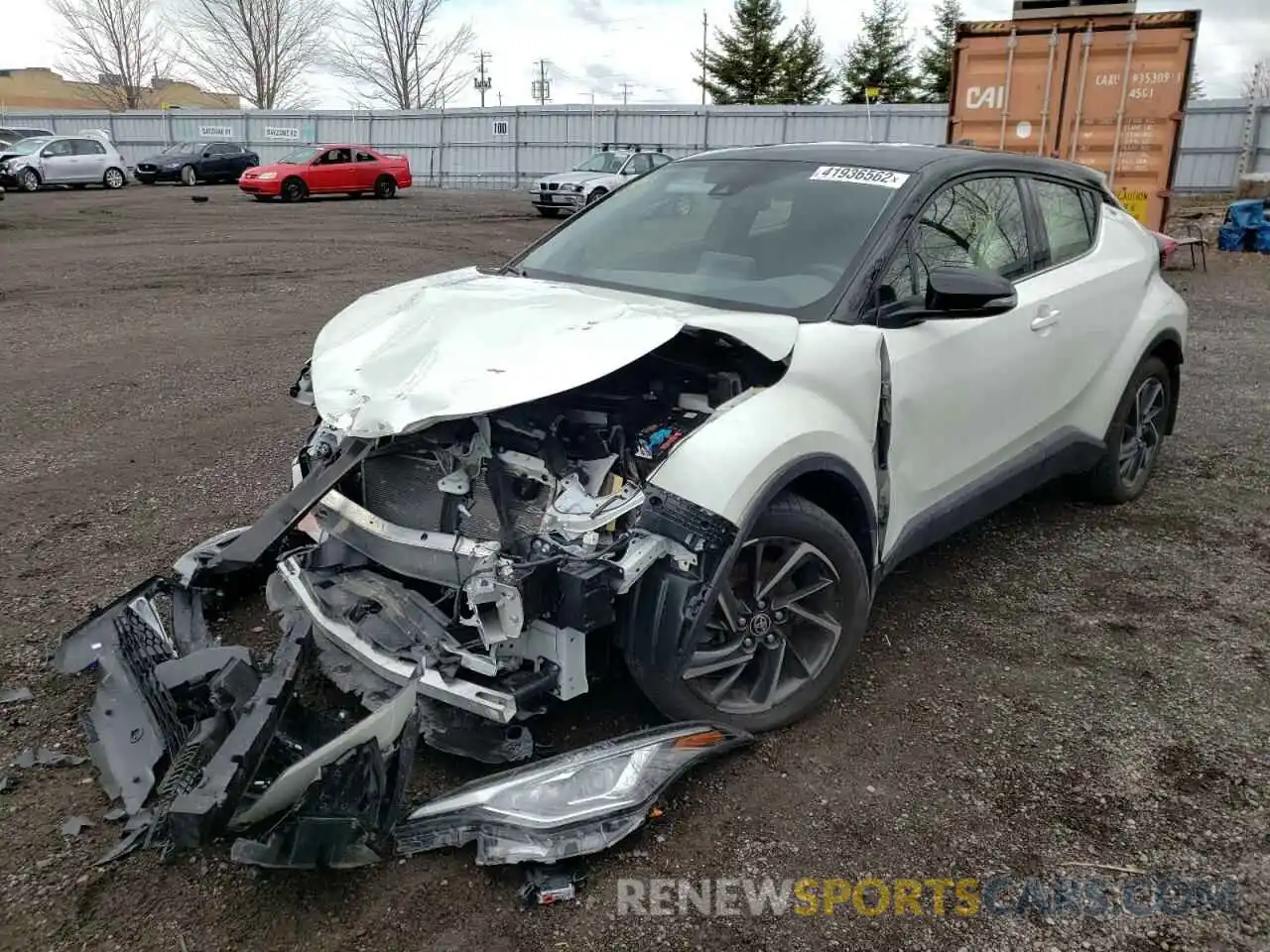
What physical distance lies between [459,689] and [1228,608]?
3273 mm

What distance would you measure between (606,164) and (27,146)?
15638 millimetres

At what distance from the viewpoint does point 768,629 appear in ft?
Result: 9.99

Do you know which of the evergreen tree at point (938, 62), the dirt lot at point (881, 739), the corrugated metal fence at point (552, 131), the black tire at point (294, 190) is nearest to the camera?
the dirt lot at point (881, 739)

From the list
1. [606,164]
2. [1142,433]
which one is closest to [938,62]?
[606,164]

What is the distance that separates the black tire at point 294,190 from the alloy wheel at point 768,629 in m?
22.5

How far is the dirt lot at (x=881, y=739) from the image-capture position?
241 cm

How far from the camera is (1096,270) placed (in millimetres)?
4523

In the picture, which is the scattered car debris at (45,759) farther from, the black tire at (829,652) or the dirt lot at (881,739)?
the black tire at (829,652)

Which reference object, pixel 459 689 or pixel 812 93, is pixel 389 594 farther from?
pixel 812 93

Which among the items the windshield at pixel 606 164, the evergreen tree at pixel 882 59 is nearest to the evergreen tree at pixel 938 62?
the evergreen tree at pixel 882 59

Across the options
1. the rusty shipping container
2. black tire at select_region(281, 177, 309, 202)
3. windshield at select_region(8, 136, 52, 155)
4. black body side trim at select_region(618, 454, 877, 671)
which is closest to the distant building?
windshield at select_region(8, 136, 52, 155)

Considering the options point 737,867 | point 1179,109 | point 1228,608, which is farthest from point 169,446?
point 1179,109

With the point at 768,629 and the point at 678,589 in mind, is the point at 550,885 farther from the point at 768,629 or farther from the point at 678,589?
the point at 768,629

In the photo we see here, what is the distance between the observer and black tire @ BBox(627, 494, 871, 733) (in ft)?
9.39
